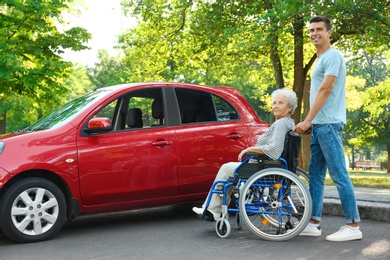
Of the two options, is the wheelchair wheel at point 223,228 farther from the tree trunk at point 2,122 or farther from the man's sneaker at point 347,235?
the tree trunk at point 2,122

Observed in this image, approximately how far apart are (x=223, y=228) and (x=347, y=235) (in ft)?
4.05

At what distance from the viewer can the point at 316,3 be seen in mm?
15219

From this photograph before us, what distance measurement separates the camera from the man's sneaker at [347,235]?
218 inches

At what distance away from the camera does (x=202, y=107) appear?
7215 mm

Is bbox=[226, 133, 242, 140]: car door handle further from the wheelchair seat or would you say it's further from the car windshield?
the car windshield

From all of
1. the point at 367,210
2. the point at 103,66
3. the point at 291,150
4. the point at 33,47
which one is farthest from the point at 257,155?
the point at 103,66

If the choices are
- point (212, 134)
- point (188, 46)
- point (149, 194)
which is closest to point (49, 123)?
point (149, 194)

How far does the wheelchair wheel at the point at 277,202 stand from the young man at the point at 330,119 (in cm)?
36

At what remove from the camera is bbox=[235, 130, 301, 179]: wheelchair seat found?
227 inches

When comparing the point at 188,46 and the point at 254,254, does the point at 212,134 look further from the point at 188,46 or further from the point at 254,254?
the point at 188,46

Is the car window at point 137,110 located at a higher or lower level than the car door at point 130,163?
higher

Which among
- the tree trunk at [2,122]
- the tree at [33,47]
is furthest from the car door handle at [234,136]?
the tree trunk at [2,122]

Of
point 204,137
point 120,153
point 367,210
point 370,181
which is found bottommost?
point 370,181

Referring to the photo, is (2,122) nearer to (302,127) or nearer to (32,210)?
(32,210)
